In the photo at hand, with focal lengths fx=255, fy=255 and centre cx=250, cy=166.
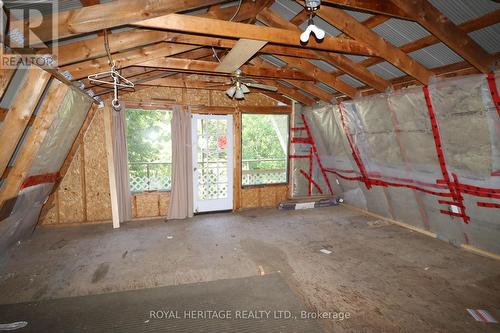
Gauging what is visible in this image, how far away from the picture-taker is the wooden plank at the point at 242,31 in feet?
7.68

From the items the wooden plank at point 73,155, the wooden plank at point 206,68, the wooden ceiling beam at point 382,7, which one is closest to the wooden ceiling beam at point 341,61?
the wooden plank at point 206,68

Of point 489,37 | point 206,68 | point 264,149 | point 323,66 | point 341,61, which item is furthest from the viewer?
point 264,149

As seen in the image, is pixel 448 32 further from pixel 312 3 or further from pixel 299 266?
pixel 299 266

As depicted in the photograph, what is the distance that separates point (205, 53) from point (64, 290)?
12.8 feet

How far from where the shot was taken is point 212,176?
18.7ft

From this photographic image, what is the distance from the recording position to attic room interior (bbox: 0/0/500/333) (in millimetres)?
2373

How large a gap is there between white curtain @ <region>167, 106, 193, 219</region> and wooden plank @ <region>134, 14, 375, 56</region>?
285cm

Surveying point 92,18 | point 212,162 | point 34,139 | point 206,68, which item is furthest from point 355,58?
point 34,139

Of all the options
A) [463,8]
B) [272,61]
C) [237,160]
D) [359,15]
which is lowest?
[237,160]

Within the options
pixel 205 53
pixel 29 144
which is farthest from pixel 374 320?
pixel 205 53

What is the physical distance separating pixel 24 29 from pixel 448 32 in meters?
3.75

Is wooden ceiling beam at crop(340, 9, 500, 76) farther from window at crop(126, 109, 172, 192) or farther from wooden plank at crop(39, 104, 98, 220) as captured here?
wooden plank at crop(39, 104, 98, 220)

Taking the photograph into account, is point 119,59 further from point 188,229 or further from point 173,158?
point 188,229

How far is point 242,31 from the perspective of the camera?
2.59m
